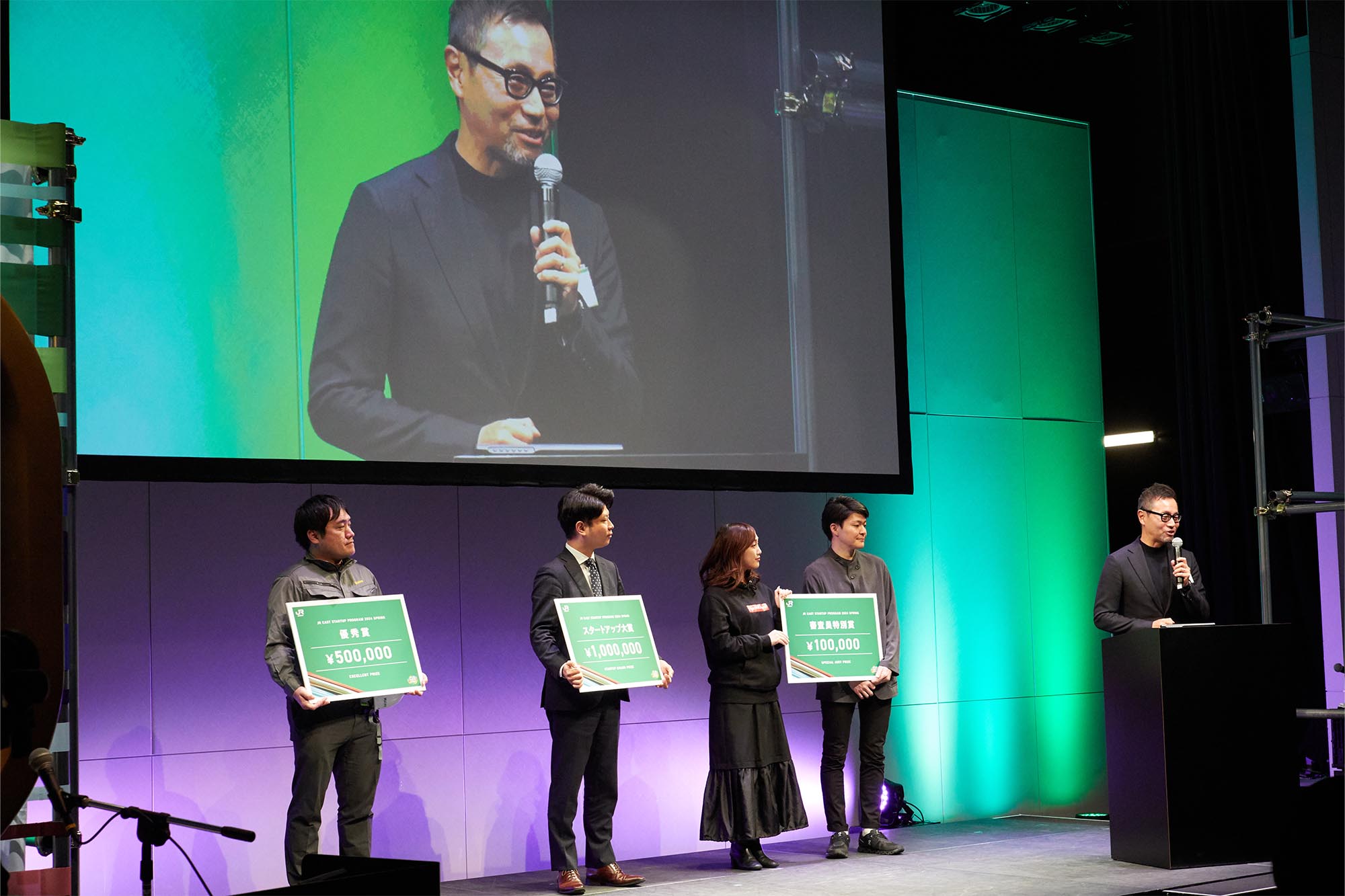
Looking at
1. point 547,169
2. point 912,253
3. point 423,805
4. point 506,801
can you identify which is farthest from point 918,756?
point 547,169

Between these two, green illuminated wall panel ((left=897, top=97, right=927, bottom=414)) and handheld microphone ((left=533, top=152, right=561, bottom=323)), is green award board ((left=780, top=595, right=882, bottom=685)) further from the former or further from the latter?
green illuminated wall panel ((left=897, top=97, right=927, bottom=414))

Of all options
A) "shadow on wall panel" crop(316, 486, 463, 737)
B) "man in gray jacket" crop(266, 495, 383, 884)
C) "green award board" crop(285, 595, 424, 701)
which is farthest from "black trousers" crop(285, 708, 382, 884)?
"shadow on wall panel" crop(316, 486, 463, 737)

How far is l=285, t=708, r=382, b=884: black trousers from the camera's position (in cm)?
479

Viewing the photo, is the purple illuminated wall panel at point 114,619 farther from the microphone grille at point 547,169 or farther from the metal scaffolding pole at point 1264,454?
the metal scaffolding pole at point 1264,454

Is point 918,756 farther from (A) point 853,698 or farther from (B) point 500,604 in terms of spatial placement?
(B) point 500,604

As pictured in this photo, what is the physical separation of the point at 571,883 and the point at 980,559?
11.2ft

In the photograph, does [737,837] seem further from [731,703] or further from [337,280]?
[337,280]

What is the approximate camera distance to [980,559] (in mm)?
7867

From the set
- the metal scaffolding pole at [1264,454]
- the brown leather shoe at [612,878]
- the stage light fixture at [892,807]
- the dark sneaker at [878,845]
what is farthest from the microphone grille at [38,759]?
the stage light fixture at [892,807]

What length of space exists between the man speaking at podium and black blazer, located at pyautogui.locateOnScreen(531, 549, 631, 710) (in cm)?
61

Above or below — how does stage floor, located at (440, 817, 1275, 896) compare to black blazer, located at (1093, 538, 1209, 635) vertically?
below

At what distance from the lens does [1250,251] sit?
283 inches

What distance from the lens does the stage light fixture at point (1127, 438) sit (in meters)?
8.16

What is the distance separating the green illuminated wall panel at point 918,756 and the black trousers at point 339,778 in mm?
3308
